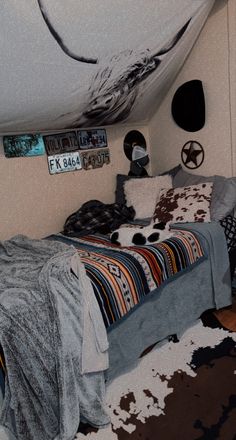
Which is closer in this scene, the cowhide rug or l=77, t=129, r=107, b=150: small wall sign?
the cowhide rug

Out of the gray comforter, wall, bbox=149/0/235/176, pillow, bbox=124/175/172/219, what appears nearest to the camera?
the gray comforter

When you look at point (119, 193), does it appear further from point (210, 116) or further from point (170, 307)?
point (170, 307)

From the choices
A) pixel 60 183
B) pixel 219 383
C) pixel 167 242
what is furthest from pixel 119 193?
pixel 219 383

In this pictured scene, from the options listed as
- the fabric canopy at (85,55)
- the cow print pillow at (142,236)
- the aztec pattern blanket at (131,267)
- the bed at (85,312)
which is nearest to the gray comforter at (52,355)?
the bed at (85,312)

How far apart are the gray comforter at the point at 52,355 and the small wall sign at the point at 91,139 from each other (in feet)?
5.07

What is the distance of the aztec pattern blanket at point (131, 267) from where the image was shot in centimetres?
167

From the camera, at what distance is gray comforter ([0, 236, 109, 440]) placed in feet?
4.54

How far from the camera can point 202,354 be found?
1871mm

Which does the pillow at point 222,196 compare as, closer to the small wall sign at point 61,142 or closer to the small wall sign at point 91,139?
the small wall sign at point 91,139

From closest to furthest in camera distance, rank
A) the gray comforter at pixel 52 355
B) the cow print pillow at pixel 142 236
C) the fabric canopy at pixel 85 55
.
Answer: the gray comforter at pixel 52 355 → the fabric canopy at pixel 85 55 → the cow print pillow at pixel 142 236

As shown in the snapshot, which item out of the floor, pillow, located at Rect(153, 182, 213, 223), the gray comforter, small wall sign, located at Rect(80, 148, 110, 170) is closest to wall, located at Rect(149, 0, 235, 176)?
pillow, located at Rect(153, 182, 213, 223)

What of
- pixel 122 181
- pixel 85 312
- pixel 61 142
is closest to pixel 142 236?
pixel 85 312

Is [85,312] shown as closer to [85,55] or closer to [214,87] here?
[85,55]

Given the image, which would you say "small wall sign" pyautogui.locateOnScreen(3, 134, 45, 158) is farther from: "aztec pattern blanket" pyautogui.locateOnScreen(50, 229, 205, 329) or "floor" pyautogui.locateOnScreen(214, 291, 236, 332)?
"floor" pyautogui.locateOnScreen(214, 291, 236, 332)
